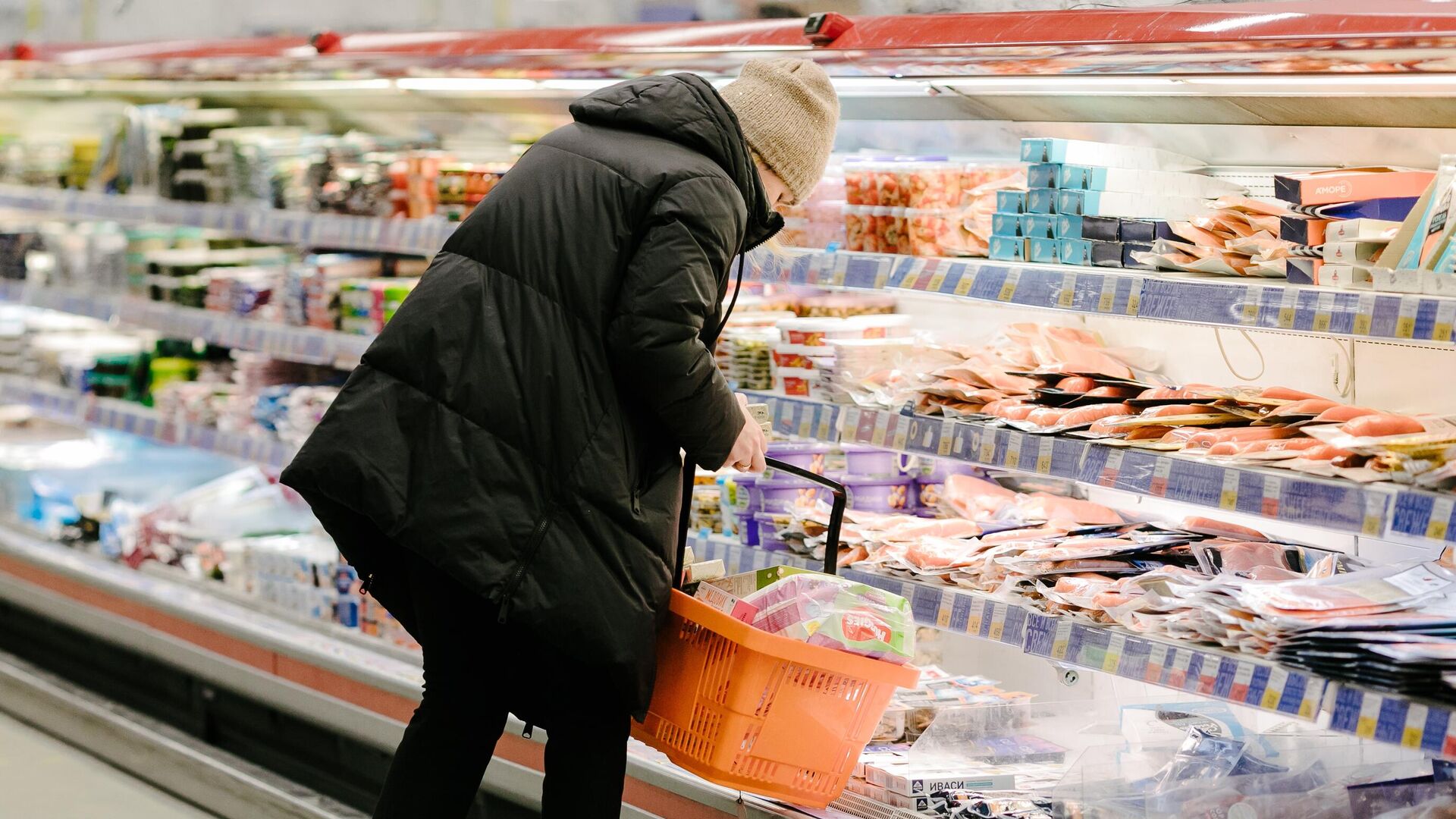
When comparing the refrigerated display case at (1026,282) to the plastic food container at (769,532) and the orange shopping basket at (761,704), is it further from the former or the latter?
the orange shopping basket at (761,704)

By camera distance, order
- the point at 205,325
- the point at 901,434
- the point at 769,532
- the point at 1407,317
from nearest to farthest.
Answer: the point at 1407,317 < the point at 901,434 < the point at 769,532 < the point at 205,325

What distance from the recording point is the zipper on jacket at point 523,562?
7.22 feet

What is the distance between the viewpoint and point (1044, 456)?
2.61 meters

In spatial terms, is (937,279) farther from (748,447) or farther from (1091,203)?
(748,447)

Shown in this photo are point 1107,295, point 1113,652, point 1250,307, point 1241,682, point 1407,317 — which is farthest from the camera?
point 1107,295

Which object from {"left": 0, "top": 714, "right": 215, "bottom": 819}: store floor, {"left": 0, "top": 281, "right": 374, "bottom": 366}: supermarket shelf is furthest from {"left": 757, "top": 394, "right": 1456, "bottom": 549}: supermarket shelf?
{"left": 0, "top": 714, "right": 215, "bottom": 819}: store floor

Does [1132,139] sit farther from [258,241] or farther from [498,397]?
[258,241]

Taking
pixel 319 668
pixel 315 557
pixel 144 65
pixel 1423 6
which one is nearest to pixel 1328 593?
pixel 1423 6

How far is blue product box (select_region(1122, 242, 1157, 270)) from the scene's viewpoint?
2602 millimetres

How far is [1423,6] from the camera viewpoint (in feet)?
6.85

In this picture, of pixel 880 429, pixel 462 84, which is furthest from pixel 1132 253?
pixel 462 84

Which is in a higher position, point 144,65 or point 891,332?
point 144,65

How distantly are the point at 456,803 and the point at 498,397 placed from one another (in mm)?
705

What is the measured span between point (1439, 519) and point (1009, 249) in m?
1.04
